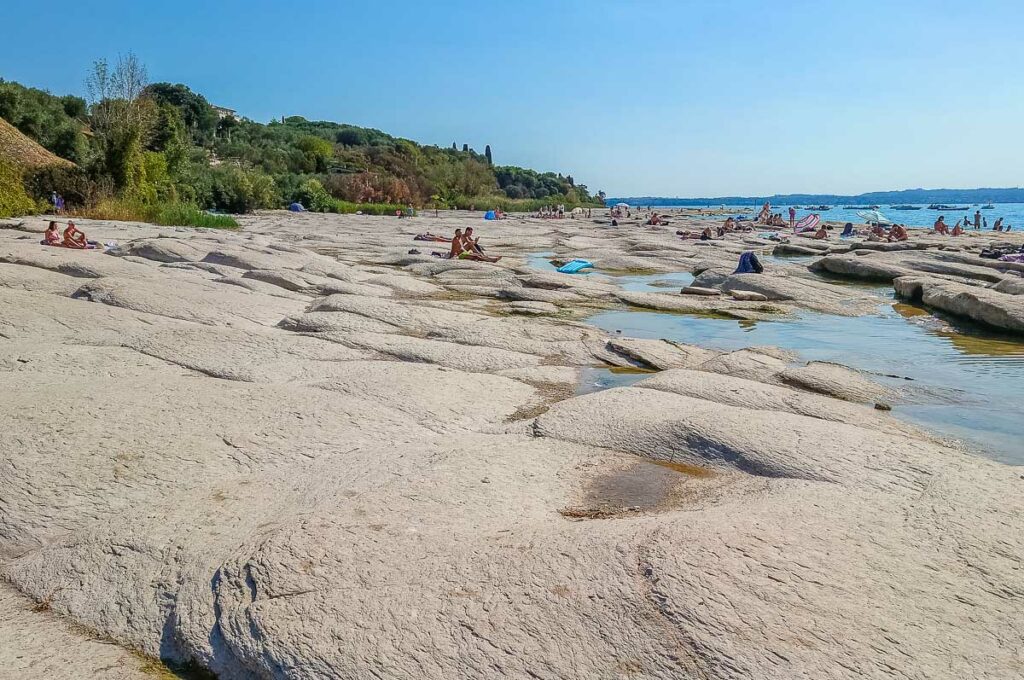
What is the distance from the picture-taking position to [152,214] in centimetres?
2722

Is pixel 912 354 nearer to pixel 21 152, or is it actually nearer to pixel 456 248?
pixel 456 248

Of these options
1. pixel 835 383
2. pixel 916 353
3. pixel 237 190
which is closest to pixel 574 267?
pixel 916 353

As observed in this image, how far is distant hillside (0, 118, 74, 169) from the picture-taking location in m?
26.0

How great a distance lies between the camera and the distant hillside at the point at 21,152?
26.0 meters

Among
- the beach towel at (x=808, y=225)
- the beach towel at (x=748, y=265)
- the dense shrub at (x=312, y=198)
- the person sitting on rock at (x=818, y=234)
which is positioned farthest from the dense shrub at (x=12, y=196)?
the beach towel at (x=808, y=225)

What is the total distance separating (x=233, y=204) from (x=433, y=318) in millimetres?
38607

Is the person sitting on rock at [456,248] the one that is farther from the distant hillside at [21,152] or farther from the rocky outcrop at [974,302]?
the distant hillside at [21,152]

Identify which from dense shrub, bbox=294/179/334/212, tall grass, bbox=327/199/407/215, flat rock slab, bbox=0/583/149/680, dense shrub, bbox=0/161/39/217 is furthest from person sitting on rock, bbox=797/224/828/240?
flat rock slab, bbox=0/583/149/680

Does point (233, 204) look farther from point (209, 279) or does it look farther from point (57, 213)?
point (209, 279)

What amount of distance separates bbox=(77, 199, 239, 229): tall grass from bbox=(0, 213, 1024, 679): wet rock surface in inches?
793

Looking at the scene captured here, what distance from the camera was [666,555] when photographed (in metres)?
Answer: 3.18

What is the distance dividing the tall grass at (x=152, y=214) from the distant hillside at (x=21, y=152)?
106 inches

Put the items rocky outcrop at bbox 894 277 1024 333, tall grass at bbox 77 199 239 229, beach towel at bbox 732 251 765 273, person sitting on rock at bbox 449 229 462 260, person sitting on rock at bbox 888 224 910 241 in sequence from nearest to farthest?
1. rocky outcrop at bbox 894 277 1024 333
2. beach towel at bbox 732 251 765 273
3. person sitting on rock at bbox 449 229 462 260
4. tall grass at bbox 77 199 239 229
5. person sitting on rock at bbox 888 224 910 241

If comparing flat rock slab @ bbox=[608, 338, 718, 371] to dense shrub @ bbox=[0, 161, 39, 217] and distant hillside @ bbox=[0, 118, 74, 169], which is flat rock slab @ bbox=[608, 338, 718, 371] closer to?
dense shrub @ bbox=[0, 161, 39, 217]
